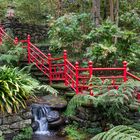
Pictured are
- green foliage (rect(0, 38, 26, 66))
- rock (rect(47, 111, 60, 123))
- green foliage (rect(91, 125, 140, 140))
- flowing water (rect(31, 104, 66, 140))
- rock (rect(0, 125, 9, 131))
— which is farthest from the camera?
green foliage (rect(0, 38, 26, 66))

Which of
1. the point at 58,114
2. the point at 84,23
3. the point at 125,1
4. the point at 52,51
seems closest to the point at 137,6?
the point at 125,1

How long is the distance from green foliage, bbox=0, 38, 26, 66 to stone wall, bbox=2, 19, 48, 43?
388 cm

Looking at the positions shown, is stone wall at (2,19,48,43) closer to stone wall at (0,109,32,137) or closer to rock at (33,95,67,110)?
rock at (33,95,67,110)

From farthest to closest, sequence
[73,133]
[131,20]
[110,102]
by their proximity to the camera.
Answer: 1. [131,20]
2. [73,133]
3. [110,102]

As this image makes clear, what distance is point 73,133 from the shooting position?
29.7ft

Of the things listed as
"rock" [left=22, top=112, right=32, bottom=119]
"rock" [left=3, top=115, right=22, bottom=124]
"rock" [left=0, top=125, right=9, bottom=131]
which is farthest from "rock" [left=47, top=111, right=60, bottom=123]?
"rock" [left=0, top=125, right=9, bottom=131]

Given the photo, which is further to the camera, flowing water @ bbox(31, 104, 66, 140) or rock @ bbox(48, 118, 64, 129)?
rock @ bbox(48, 118, 64, 129)

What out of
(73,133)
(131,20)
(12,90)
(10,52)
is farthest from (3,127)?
(131,20)

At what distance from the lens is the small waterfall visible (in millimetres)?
9531

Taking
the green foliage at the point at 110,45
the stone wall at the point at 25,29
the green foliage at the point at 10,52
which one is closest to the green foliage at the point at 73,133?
the green foliage at the point at 110,45

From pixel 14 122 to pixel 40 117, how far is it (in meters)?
1.13

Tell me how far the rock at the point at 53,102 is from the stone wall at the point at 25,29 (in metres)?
6.50

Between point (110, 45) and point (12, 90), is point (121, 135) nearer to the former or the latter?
point (12, 90)

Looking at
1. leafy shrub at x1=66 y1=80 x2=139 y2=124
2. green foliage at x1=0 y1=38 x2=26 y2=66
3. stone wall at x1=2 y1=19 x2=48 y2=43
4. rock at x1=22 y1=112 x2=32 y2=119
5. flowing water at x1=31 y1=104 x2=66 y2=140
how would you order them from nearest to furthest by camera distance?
leafy shrub at x1=66 y1=80 x2=139 y2=124, rock at x1=22 y1=112 x2=32 y2=119, flowing water at x1=31 y1=104 x2=66 y2=140, green foliage at x1=0 y1=38 x2=26 y2=66, stone wall at x1=2 y1=19 x2=48 y2=43
